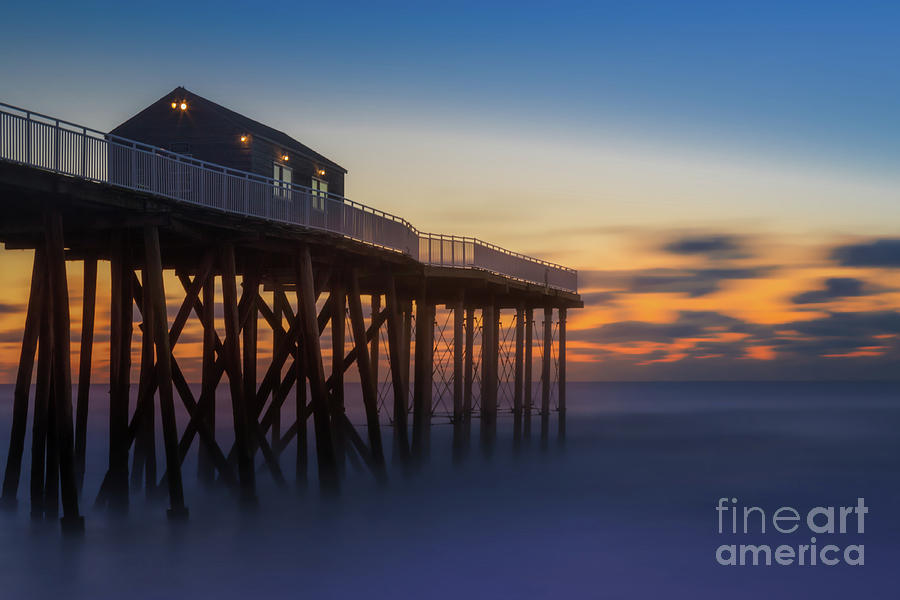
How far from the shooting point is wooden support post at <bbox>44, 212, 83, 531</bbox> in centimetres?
1501

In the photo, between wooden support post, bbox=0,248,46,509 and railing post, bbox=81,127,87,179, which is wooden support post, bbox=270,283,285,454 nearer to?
wooden support post, bbox=0,248,46,509

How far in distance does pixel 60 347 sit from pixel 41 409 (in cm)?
218

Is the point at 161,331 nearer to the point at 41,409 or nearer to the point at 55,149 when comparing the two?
the point at 41,409

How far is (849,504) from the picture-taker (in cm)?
2958

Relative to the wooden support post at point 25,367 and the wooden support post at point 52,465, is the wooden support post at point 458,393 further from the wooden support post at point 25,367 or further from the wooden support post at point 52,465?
the wooden support post at point 52,465

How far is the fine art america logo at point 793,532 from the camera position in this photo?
2030 centimetres

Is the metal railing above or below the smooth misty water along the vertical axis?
above

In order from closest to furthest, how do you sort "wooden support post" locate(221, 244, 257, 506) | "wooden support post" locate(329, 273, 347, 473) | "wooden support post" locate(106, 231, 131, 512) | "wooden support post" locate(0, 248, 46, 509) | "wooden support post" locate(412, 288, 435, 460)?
1. "wooden support post" locate(106, 231, 131, 512)
2. "wooden support post" locate(0, 248, 46, 509)
3. "wooden support post" locate(221, 244, 257, 506)
4. "wooden support post" locate(329, 273, 347, 473)
5. "wooden support post" locate(412, 288, 435, 460)

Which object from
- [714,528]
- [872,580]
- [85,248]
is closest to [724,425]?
[714,528]

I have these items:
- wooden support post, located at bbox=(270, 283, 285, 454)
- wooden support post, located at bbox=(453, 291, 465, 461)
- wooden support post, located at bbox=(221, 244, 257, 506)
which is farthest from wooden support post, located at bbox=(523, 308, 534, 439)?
wooden support post, located at bbox=(221, 244, 257, 506)

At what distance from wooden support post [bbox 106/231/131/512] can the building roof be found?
212 inches

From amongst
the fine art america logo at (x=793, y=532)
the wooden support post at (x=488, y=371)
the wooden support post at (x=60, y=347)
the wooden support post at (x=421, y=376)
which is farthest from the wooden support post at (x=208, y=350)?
the wooden support post at (x=488, y=371)

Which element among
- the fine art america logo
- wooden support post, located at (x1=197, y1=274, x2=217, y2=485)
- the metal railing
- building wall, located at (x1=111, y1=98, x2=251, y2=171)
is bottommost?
the fine art america logo

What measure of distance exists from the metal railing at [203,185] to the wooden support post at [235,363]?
1100 mm
